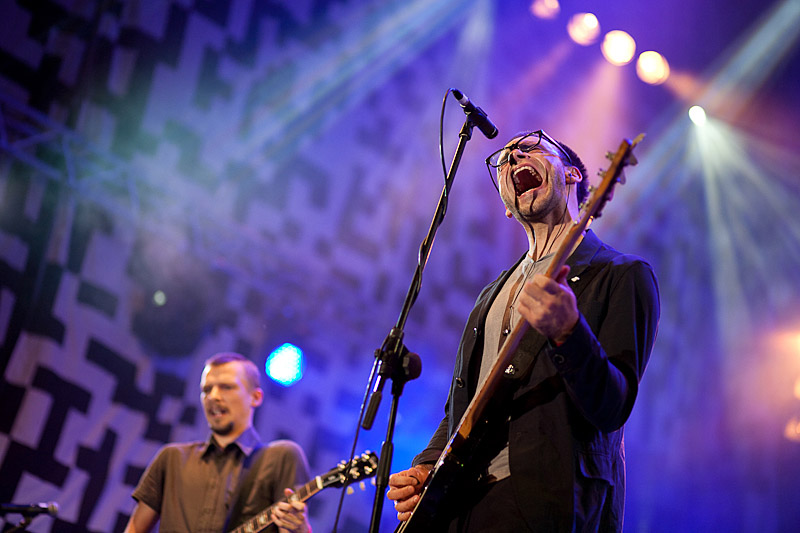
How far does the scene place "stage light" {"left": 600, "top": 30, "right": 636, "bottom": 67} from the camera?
28.1 ft

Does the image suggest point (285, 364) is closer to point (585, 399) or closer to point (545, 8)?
point (545, 8)

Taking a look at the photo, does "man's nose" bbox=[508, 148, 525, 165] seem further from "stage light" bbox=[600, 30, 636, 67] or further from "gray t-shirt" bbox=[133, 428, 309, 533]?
"stage light" bbox=[600, 30, 636, 67]

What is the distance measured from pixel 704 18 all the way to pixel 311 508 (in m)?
7.08

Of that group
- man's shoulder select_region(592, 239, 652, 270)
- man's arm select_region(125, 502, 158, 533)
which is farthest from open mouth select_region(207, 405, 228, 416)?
man's shoulder select_region(592, 239, 652, 270)

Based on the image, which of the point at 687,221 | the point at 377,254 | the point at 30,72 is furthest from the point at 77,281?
the point at 687,221

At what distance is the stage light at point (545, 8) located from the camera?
849 cm

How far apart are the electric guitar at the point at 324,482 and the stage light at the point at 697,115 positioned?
23.7 ft

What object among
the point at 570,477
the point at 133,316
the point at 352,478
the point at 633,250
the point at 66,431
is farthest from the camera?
the point at 633,250

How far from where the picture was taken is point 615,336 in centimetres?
189

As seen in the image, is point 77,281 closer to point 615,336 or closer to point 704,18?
point 615,336

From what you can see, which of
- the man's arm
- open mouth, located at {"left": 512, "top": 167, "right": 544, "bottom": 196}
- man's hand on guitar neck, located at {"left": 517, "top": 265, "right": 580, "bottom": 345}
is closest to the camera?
man's hand on guitar neck, located at {"left": 517, "top": 265, "right": 580, "bottom": 345}

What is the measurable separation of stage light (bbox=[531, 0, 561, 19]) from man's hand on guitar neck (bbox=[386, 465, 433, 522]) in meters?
7.63

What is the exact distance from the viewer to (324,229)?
7520mm

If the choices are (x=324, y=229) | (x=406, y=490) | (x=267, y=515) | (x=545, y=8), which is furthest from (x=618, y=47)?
(x=406, y=490)
